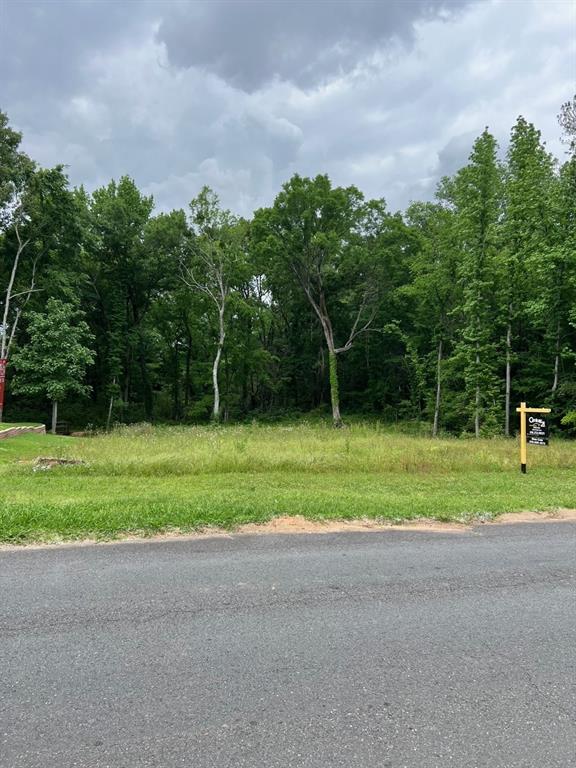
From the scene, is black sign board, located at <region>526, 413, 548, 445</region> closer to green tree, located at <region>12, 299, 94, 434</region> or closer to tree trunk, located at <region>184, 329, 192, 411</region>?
green tree, located at <region>12, 299, 94, 434</region>

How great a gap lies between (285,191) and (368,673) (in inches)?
1263

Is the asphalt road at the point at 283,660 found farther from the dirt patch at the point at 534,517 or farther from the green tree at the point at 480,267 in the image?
the green tree at the point at 480,267

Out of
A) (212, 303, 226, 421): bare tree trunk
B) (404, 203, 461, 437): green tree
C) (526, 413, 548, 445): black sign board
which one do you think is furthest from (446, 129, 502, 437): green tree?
(212, 303, 226, 421): bare tree trunk

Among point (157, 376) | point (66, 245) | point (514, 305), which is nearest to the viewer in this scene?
point (514, 305)

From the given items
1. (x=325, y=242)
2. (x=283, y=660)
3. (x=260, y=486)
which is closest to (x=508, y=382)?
(x=325, y=242)

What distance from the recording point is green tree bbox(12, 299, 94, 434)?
25641mm

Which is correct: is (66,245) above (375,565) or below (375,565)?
above

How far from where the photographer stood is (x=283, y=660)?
9.65ft

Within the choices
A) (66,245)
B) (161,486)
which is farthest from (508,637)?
(66,245)

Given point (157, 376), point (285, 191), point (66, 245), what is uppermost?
point (285, 191)

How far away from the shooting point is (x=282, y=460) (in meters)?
11.4

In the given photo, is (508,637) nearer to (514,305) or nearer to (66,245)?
(514,305)

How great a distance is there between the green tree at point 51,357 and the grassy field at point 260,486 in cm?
1207

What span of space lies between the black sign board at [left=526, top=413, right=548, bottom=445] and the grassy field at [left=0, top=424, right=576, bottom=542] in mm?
842
